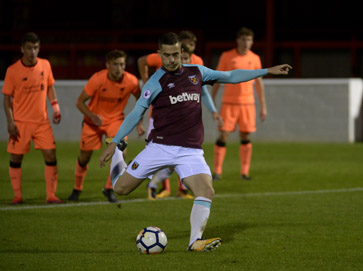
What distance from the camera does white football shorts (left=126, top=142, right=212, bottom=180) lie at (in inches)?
A: 270

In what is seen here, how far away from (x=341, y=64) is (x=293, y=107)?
9174mm

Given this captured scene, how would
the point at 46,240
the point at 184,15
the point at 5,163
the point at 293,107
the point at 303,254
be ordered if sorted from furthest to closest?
1. the point at 184,15
2. the point at 293,107
3. the point at 5,163
4. the point at 46,240
5. the point at 303,254

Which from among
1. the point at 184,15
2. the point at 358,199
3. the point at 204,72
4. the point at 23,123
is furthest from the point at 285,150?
the point at 184,15

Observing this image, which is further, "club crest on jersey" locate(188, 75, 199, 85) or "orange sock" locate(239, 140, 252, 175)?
"orange sock" locate(239, 140, 252, 175)

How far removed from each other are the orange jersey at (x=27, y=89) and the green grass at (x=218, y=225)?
1.06 metres

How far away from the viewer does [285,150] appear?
16469mm

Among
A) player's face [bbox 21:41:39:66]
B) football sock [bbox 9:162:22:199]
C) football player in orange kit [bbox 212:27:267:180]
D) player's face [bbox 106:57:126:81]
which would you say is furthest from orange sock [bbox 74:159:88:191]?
football player in orange kit [bbox 212:27:267:180]

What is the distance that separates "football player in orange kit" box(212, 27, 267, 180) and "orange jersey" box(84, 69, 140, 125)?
258cm

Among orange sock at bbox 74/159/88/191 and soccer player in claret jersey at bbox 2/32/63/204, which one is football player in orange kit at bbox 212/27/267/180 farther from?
soccer player in claret jersey at bbox 2/32/63/204

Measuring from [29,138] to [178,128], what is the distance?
9.92 ft

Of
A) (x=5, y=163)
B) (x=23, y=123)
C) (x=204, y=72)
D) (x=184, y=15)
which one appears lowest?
(x=5, y=163)

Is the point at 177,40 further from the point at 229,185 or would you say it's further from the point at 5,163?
the point at 5,163

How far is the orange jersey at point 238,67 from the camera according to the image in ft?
39.4

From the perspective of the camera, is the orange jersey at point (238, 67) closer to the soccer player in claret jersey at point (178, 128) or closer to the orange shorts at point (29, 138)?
the orange shorts at point (29, 138)
